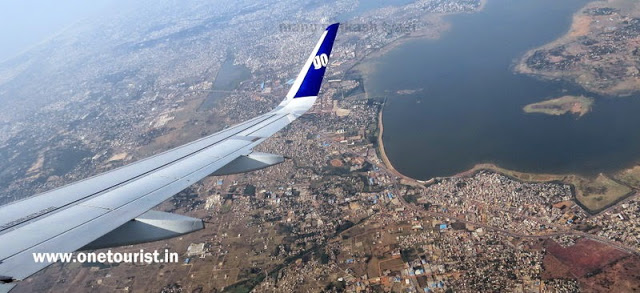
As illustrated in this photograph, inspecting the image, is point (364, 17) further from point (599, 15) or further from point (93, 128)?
point (93, 128)

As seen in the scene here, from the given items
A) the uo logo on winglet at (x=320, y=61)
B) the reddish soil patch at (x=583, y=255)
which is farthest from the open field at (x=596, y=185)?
the uo logo on winglet at (x=320, y=61)

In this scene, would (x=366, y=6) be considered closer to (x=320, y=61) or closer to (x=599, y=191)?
(x=599, y=191)

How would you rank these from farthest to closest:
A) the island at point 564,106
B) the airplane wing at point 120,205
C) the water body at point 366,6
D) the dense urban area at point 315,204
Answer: the water body at point 366,6 → the island at point 564,106 → the dense urban area at point 315,204 → the airplane wing at point 120,205

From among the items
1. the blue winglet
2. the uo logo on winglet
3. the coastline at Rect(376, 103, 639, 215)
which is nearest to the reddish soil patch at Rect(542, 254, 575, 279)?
the coastline at Rect(376, 103, 639, 215)

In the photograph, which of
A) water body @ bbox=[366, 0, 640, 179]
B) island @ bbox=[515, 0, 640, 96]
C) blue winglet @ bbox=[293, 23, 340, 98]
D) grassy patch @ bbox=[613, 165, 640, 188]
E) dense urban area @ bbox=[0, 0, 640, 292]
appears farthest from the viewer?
island @ bbox=[515, 0, 640, 96]

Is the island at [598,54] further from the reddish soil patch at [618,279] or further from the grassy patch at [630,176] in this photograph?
the reddish soil patch at [618,279]

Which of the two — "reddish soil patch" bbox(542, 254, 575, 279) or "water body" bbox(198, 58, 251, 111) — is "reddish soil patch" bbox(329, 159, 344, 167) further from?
"water body" bbox(198, 58, 251, 111)

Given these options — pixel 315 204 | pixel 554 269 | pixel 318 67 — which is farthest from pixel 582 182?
pixel 318 67
